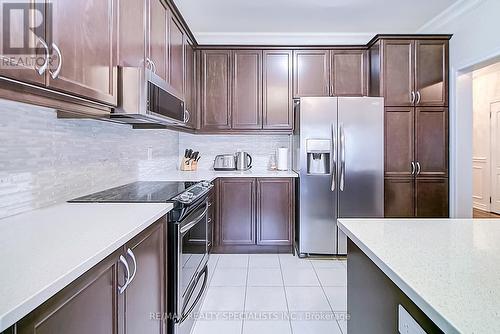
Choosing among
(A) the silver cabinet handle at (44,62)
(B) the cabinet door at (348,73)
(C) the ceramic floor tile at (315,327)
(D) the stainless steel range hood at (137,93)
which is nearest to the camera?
(A) the silver cabinet handle at (44,62)

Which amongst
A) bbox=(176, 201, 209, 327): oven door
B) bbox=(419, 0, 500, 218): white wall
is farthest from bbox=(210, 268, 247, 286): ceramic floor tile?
bbox=(419, 0, 500, 218): white wall

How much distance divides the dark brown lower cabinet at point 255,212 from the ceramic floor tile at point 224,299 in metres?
0.89

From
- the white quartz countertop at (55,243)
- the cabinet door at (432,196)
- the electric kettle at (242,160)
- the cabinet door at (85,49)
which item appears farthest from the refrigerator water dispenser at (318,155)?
the cabinet door at (85,49)

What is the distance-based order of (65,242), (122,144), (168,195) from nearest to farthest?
(65,242) → (168,195) → (122,144)

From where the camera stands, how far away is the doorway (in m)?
5.48

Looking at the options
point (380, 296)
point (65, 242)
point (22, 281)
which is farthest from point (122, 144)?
point (380, 296)

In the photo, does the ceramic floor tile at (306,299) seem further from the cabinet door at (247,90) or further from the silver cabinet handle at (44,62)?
the silver cabinet handle at (44,62)

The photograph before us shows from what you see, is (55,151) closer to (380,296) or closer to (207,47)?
(380,296)

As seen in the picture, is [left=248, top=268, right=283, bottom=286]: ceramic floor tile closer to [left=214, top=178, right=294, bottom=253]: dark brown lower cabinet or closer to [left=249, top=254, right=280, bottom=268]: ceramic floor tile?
[left=249, top=254, right=280, bottom=268]: ceramic floor tile

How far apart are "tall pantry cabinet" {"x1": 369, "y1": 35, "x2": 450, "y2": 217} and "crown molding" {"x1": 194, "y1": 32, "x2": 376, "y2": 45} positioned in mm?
520

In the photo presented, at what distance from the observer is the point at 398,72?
3.35m

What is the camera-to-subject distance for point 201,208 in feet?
7.17

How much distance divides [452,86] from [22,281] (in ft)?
13.0

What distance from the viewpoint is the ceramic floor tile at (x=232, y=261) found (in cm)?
310
